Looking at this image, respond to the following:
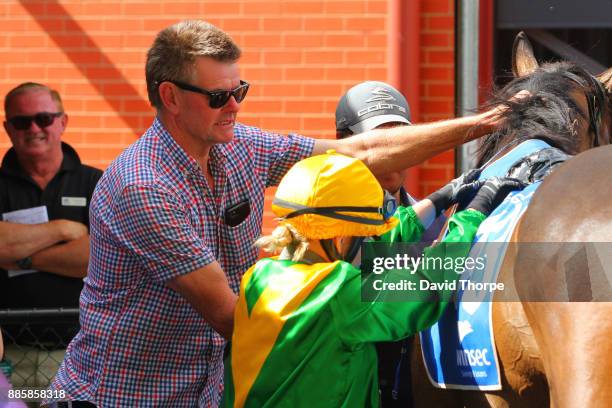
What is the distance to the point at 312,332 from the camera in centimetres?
274

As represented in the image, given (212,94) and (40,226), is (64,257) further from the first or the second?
(212,94)

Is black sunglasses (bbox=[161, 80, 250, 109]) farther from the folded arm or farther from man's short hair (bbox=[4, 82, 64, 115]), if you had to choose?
man's short hair (bbox=[4, 82, 64, 115])

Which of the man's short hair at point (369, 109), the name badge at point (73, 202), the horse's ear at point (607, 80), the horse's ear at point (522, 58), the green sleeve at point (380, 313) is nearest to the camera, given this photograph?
the green sleeve at point (380, 313)

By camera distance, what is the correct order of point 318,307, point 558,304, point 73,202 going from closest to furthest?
1. point 558,304
2. point 318,307
3. point 73,202

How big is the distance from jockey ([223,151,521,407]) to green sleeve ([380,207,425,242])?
31 centimetres

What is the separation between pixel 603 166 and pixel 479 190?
0.57m

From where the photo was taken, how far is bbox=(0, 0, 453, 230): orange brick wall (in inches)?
220

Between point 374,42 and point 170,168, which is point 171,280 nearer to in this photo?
point 170,168

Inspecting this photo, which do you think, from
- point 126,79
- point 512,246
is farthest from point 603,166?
point 126,79

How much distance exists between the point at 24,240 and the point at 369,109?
1662 mm

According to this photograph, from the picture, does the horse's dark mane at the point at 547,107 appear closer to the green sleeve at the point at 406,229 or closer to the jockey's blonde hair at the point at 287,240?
the green sleeve at the point at 406,229

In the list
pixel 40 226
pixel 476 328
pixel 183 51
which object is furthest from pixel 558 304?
pixel 40 226

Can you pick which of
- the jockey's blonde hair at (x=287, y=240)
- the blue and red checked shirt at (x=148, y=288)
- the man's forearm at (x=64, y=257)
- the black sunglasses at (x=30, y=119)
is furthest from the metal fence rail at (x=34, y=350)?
the jockey's blonde hair at (x=287, y=240)

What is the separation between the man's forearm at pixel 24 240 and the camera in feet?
15.2
